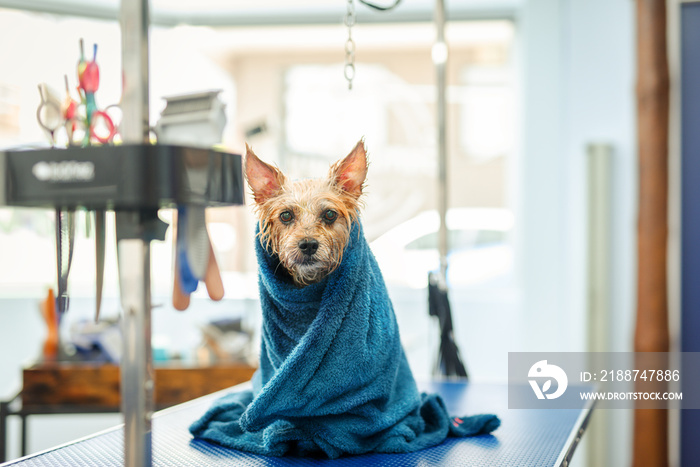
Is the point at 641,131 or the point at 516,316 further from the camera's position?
the point at 516,316

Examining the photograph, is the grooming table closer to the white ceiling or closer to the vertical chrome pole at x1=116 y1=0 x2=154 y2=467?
the vertical chrome pole at x1=116 y1=0 x2=154 y2=467

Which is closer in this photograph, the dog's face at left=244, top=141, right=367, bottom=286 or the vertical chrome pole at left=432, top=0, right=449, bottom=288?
the dog's face at left=244, top=141, right=367, bottom=286

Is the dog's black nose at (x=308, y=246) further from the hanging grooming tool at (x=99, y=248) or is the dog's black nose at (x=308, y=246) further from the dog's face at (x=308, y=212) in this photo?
the hanging grooming tool at (x=99, y=248)

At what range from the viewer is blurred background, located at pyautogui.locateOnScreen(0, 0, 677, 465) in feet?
9.16

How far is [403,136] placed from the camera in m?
3.26

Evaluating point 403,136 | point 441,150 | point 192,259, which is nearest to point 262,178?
point 192,259

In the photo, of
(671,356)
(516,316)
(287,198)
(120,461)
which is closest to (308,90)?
(516,316)

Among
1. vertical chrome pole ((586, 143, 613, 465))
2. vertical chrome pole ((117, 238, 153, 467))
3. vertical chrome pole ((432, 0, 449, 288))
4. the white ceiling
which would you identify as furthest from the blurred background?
vertical chrome pole ((117, 238, 153, 467))

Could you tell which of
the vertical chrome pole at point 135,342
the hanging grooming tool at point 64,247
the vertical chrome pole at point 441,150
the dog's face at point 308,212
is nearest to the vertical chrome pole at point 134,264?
the vertical chrome pole at point 135,342

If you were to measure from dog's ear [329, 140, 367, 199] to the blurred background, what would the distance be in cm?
168

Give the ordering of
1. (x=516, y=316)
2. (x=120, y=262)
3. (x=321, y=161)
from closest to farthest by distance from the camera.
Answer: (x=120, y=262), (x=516, y=316), (x=321, y=161)

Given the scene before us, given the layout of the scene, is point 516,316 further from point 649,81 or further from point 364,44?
point 364,44

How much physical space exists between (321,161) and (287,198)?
2307mm

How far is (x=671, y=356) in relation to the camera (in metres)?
2.21
